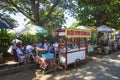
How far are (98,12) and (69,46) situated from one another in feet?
42.8

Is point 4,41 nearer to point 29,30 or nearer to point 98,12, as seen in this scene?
point 29,30

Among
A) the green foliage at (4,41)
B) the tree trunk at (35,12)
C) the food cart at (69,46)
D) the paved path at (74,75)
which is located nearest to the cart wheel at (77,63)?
the food cart at (69,46)

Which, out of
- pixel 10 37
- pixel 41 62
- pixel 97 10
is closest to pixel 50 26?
pixel 97 10

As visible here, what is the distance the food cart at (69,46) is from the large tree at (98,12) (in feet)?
36.7

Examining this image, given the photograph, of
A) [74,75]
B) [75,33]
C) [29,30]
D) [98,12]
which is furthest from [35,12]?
[98,12]

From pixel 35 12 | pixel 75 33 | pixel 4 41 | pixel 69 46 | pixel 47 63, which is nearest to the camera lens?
pixel 47 63

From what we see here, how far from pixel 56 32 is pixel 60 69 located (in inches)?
95.6

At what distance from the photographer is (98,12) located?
2531 centimetres

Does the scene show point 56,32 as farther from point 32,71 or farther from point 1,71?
point 1,71

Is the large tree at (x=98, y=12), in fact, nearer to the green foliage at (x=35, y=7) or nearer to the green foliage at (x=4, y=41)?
the green foliage at (x=35, y=7)

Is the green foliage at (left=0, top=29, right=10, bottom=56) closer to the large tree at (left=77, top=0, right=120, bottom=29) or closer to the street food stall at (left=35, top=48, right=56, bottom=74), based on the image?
the street food stall at (left=35, top=48, right=56, bottom=74)

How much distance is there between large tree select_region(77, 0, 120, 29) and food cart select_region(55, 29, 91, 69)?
440 inches

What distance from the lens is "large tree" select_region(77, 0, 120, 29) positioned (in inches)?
986

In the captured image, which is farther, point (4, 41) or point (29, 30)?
point (4, 41)
